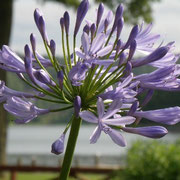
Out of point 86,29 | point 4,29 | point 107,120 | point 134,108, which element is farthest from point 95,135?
point 4,29

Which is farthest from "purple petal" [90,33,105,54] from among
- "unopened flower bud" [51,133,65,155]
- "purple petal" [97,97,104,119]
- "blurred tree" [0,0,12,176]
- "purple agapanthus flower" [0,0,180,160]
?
"blurred tree" [0,0,12,176]

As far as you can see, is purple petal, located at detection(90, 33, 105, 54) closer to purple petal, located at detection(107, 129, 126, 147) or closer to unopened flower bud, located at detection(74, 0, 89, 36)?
unopened flower bud, located at detection(74, 0, 89, 36)

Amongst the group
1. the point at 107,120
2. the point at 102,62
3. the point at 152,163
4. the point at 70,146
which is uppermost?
the point at 102,62

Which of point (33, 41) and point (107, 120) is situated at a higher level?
point (33, 41)

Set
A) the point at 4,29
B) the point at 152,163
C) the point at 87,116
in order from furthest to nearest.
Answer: the point at 4,29 → the point at 152,163 → the point at 87,116

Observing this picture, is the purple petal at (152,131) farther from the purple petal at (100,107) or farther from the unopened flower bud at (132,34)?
the unopened flower bud at (132,34)

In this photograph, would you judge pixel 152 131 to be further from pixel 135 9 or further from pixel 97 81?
pixel 135 9

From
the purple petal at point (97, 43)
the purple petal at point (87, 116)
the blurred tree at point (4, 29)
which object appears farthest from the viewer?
the blurred tree at point (4, 29)

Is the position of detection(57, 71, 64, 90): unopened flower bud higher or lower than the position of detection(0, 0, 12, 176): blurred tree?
higher

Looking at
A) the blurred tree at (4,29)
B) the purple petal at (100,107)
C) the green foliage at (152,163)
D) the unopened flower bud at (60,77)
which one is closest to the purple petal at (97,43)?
the unopened flower bud at (60,77)

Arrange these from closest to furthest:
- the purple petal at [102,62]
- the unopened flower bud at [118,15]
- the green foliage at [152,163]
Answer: the purple petal at [102,62] → the unopened flower bud at [118,15] → the green foliage at [152,163]
